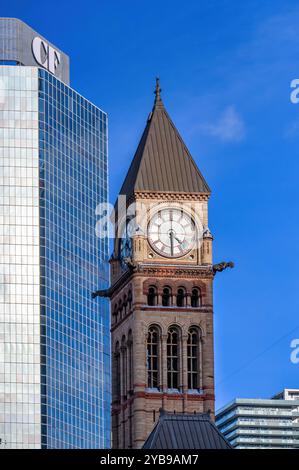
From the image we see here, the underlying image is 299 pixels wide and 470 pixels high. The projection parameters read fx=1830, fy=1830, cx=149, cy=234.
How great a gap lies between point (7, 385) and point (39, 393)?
4.04 meters

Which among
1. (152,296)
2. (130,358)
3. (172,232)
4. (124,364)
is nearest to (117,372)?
(124,364)

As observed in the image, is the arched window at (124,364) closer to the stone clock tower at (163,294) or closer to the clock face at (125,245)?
the stone clock tower at (163,294)

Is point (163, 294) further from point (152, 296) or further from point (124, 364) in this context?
point (124, 364)

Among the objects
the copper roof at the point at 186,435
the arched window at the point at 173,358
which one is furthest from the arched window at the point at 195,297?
the copper roof at the point at 186,435

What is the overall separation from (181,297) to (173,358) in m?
5.28

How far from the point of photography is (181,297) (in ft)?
494

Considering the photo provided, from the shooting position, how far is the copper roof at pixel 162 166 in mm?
152125

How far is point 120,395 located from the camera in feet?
500

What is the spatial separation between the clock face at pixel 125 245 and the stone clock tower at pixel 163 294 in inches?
3.3

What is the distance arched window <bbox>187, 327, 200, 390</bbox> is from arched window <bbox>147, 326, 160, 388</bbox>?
A: 270cm
